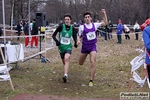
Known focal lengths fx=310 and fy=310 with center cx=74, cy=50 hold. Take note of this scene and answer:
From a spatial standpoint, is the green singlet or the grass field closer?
the grass field

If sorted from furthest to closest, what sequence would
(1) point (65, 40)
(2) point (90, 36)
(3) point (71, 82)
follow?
(1) point (65, 40)
(3) point (71, 82)
(2) point (90, 36)

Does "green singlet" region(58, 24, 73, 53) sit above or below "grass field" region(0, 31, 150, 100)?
above

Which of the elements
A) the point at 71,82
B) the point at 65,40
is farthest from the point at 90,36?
the point at 71,82

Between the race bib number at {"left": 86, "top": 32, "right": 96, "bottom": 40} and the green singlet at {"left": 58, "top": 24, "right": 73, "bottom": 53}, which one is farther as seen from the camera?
the green singlet at {"left": 58, "top": 24, "right": 73, "bottom": 53}

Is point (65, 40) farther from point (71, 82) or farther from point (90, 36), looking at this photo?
point (71, 82)

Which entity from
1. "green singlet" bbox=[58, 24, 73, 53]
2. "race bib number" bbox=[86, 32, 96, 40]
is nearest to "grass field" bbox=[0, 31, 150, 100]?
"green singlet" bbox=[58, 24, 73, 53]

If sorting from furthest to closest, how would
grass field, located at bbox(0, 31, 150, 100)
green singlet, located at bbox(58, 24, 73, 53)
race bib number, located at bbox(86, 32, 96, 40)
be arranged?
1. green singlet, located at bbox(58, 24, 73, 53)
2. race bib number, located at bbox(86, 32, 96, 40)
3. grass field, located at bbox(0, 31, 150, 100)

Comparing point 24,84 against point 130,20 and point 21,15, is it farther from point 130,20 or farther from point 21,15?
point 130,20

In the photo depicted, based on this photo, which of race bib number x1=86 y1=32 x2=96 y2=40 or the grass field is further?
race bib number x1=86 y1=32 x2=96 y2=40

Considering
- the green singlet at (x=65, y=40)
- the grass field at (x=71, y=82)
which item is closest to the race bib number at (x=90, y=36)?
the green singlet at (x=65, y=40)

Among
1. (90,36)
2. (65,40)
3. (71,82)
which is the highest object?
(90,36)

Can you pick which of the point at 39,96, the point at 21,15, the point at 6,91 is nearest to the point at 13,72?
the point at 6,91

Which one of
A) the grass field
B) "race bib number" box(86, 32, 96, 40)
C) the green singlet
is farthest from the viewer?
the green singlet

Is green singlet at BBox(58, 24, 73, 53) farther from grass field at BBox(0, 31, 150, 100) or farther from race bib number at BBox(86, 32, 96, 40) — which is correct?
grass field at BBox(0, 31, 150, 100)
